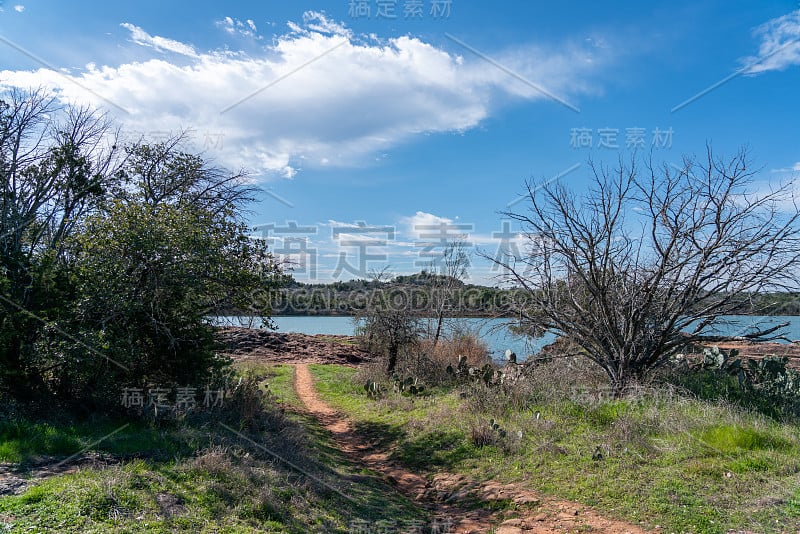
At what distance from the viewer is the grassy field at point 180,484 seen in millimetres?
4980

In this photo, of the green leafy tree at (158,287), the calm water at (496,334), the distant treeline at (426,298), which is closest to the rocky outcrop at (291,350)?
the distant treeline at (426,298)

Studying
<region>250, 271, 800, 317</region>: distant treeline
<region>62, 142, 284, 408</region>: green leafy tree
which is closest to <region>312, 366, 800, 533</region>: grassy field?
<region>250, 271, 800, 317</region>: distant treeline

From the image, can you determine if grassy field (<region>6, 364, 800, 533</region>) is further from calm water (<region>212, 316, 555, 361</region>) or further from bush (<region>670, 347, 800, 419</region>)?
calm water (<region>212, 316, 555, 361</region>)

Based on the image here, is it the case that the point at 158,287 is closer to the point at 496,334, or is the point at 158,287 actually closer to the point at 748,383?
the point at 496,334

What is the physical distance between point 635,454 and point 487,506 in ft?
7.65

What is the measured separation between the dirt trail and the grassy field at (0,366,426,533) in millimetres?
503

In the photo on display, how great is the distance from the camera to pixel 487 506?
24.0 feet

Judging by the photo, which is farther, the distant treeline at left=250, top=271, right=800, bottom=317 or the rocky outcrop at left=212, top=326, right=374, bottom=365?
the rocky outcrop at left=212, top=326, right=374, bottom=365

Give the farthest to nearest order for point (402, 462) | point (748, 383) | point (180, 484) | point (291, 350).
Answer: point (291, 350) < point (748, 383) < point (402, 462) < point (180, 484)

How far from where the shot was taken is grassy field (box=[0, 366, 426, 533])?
196 inches

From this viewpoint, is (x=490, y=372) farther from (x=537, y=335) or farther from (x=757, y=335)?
(x=757, y=335)

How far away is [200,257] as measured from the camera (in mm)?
8969

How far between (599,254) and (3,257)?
459 inches

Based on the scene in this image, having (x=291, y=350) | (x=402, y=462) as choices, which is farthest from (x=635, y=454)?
(x=291, y=350)
